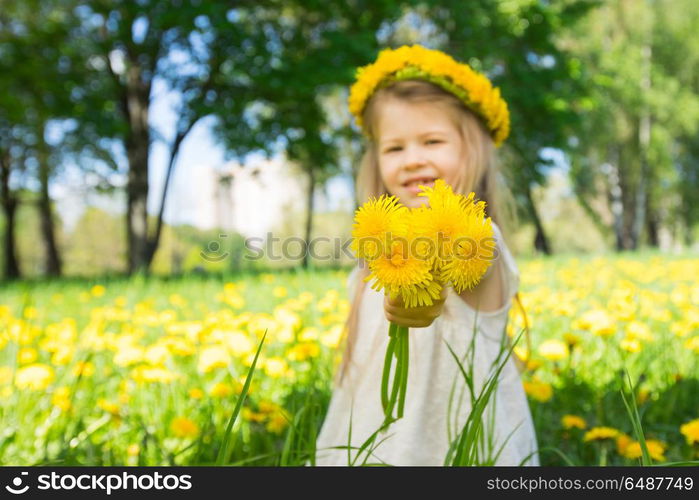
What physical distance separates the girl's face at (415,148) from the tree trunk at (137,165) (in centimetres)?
911

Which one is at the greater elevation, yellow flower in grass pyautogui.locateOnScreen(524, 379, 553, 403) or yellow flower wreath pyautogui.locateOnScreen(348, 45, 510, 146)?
yellow flower wreath pyautogui.locateOnScreen(348, 45, 510, 146)

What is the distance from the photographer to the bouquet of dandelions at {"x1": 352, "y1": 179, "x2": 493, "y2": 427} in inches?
22.5

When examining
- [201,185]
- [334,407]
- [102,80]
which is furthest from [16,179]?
[201,185]

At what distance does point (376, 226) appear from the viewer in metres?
0.59

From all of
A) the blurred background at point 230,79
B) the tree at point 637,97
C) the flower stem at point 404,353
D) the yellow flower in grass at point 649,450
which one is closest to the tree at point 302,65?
the blurred background at point 230,79

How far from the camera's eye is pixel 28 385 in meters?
1.61

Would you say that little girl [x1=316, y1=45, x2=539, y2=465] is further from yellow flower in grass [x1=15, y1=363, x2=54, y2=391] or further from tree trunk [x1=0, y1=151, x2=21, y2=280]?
tree trunk [x1=0, y1=151, x2=21, y2=280]

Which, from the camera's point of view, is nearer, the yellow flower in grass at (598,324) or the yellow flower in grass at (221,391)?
the yellow flower in grass at (221,391)

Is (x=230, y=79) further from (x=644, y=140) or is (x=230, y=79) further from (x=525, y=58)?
(x=644, y=140)

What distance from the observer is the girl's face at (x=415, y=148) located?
49.9 inches

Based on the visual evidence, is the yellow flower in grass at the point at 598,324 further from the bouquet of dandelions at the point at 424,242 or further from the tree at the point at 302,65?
the tree at the point at 302,65

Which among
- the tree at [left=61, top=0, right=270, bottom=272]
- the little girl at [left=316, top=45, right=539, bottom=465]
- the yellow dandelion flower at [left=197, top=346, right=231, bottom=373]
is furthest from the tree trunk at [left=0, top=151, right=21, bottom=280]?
the little girl at [left=316, top=45, right=539, bottom=465]

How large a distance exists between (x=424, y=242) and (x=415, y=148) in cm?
75
